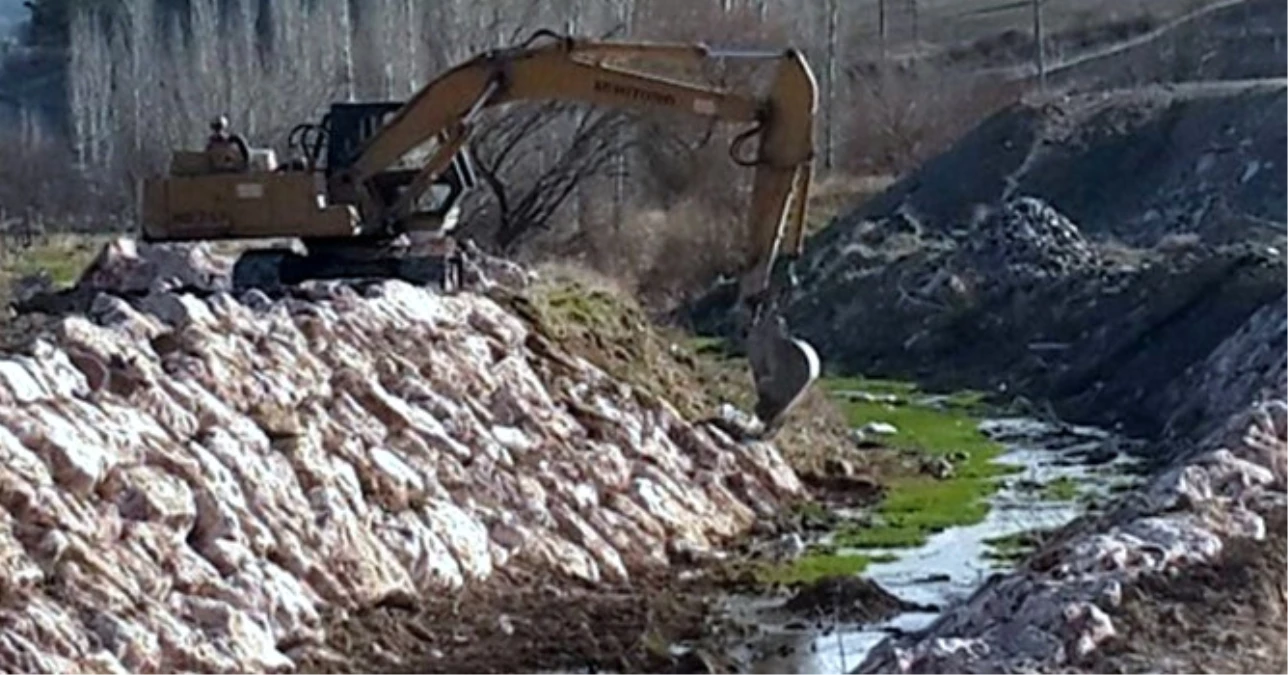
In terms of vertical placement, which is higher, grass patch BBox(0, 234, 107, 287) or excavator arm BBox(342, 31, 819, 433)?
excavator arm BBox(342, 31, 819, 433)

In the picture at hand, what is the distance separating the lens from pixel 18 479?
16.1 metres

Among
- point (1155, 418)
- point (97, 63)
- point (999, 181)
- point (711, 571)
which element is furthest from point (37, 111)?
point (711, 571)

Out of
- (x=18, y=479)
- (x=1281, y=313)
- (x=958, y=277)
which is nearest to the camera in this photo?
(x=18, y=479)

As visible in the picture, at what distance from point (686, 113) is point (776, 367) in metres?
2.65

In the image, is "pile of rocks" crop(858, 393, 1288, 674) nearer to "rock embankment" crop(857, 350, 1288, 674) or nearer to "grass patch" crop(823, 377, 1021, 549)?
"rock embankment" crop(857, 350, 1288, 674)

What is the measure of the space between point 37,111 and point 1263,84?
6104 centimetres

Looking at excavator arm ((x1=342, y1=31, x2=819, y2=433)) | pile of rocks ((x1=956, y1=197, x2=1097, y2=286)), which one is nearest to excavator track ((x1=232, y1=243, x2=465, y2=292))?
excavator arm ((x1=342, y1=31, x2=819, y2=433))

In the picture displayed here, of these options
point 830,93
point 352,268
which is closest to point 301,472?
point 352,268

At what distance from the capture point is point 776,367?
2272 centimetres

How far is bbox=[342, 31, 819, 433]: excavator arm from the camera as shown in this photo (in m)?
22.8

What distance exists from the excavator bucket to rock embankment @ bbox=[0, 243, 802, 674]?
45.9 inches

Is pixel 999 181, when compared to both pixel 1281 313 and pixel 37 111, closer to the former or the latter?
pixel 1281 313

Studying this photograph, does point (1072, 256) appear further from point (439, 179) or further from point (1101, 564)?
point (1101, 564)

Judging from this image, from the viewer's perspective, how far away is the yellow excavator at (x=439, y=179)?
23.0m
